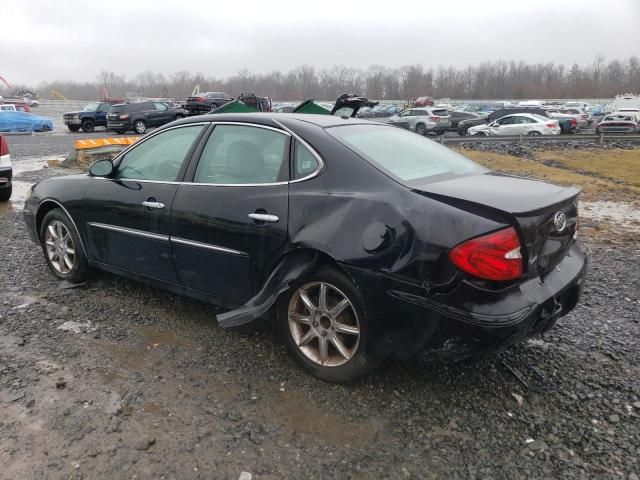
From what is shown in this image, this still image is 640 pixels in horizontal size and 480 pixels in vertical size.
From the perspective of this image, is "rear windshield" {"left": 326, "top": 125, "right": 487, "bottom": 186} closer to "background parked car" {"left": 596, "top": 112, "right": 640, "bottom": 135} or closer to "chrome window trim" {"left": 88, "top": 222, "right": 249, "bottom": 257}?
"chrome window trim" {"left": 88, "top": 222, "right": 249, "bottom": 257}

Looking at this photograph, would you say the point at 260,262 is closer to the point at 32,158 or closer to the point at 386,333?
the point at 386,333

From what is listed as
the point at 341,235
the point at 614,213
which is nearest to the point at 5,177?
the point at 341,235

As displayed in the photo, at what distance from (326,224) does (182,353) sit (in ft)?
4.64

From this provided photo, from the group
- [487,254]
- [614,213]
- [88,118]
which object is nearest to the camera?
[487,254]

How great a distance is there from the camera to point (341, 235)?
111 inches

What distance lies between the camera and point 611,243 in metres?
6.33

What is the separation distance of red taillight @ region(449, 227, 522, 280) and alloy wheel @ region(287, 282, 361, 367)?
689 mm

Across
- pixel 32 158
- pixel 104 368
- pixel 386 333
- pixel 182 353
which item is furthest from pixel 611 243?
pixel 32 158

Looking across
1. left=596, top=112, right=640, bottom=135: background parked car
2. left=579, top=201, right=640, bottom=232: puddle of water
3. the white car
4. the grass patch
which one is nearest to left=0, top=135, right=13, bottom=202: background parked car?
the grass patch

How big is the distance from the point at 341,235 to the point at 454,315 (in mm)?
737

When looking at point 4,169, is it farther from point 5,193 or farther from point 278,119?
point 278,119

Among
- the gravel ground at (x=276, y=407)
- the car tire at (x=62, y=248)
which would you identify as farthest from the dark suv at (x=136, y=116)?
the gravel ground at (x=276, y=407)

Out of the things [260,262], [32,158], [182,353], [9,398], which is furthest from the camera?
[32,158]

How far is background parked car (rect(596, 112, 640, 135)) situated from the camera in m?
25.5
